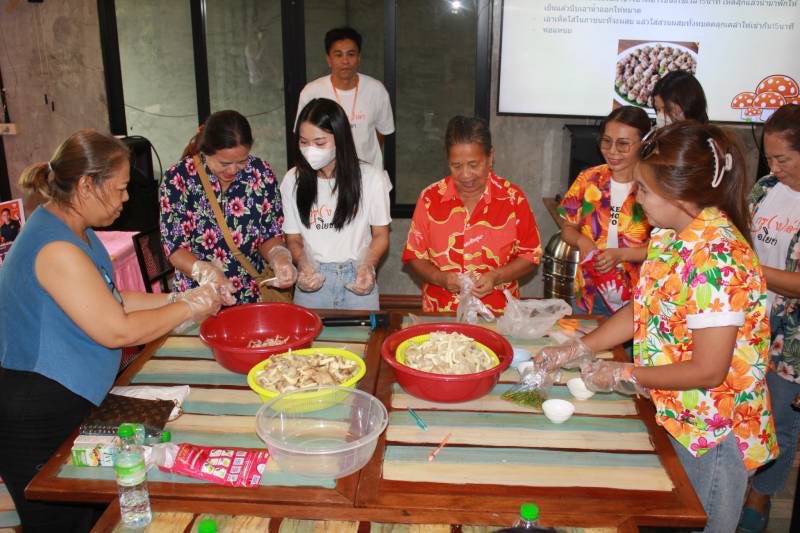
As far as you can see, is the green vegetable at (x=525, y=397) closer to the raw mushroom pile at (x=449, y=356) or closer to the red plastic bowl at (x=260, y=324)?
the raw mushroom pile at (x=449, y=356)

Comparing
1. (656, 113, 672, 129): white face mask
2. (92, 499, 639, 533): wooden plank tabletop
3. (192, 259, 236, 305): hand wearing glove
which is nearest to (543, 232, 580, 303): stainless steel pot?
(656, 113, 672, 129): white face mask

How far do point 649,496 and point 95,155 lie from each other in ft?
5.82

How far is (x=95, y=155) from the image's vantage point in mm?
1899

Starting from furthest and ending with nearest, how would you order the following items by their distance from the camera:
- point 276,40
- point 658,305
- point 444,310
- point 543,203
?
point 276,40 < point 543,203 < point 444,310 < point 658,305

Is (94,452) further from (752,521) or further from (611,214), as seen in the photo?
(752,521)

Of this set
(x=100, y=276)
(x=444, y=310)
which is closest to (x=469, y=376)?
(x=444, y=310)

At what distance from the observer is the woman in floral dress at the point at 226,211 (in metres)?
2.63

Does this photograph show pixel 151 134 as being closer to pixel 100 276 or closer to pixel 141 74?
pixel 141 74

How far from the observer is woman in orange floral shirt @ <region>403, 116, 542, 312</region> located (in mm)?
2672

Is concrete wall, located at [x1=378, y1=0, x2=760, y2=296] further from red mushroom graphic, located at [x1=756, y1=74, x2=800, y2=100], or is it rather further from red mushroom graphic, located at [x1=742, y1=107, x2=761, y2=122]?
red mushroom graphic, located at [x1=756, y1=74, x2=800, y2=100]

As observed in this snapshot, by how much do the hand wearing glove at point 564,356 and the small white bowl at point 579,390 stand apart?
67 millimetres

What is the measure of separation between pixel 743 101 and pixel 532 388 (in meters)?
3.66

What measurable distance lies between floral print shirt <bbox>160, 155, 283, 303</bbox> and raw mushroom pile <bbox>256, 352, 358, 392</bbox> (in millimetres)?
906

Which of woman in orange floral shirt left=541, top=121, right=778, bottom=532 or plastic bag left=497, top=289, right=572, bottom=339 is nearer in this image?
woman in orange floral shirt left=541, top=121, right=778, bottom=532
